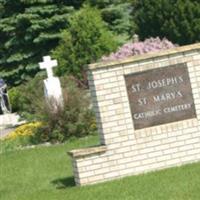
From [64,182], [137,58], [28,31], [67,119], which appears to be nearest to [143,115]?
[137,58]

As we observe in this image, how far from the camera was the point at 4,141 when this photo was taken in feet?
56.1

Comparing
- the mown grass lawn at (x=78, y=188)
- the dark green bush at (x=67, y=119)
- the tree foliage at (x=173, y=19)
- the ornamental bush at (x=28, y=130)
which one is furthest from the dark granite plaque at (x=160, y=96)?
the tree foliage at (x=173, y=19)

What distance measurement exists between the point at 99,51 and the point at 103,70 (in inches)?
628

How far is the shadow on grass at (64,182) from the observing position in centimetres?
1051

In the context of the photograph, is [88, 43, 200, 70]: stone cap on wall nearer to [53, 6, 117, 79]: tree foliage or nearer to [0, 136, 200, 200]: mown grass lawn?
[0, 136, 200, 200]: mown grass lawn

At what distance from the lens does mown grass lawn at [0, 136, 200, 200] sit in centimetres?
905

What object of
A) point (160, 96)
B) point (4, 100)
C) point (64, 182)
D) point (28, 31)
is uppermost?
point (28, 31)

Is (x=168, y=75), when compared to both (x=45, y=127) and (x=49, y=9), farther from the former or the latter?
(x=49, y=9)

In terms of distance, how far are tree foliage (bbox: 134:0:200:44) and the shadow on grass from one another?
17330 millimetres

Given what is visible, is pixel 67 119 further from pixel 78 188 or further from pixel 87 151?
pixel 78 188

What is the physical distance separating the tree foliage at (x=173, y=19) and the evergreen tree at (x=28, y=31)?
321cm

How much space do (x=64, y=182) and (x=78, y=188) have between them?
0.82 metres

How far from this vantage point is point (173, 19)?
28.2m

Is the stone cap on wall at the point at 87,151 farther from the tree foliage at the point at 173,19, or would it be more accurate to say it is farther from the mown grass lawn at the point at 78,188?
the tree foliage at the point at 173,19
